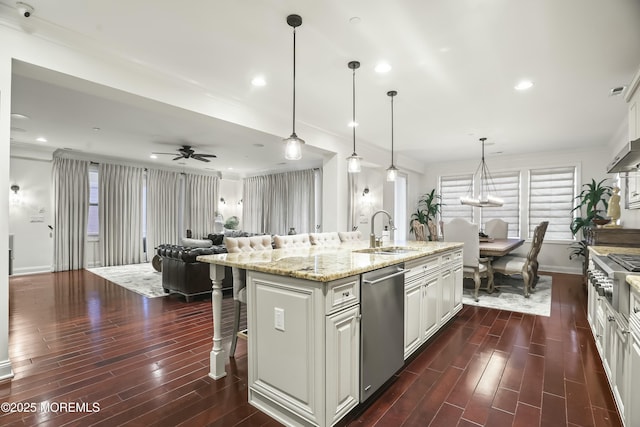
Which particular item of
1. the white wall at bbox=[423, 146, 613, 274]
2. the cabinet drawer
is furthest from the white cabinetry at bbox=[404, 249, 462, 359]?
the white wall at bbox=[423, 146, 613, 274]

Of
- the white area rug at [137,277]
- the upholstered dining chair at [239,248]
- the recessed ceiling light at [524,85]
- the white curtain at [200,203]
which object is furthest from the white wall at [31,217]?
the recessed ceiling light at [524,85]

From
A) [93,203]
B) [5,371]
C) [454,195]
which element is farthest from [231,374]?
[454,195]

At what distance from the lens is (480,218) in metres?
7.64

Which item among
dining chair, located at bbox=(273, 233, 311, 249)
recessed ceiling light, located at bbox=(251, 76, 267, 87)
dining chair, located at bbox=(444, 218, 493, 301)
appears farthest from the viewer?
dining chair, located at bbox=(444, 218, 493, 301)

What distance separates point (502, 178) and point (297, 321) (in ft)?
24.3

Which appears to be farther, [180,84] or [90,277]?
[90,277]

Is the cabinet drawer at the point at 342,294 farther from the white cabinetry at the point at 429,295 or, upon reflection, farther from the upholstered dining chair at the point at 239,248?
the upholstered dining chair at the point at 239,248

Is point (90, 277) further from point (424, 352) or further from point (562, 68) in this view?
point (562, 68)

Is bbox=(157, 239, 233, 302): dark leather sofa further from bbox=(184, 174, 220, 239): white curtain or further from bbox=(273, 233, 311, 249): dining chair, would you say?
bbox=(184, 174, 220, 239): white curtain

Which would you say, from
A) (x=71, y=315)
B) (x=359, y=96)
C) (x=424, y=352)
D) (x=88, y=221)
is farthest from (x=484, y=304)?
(x=88, y=221)

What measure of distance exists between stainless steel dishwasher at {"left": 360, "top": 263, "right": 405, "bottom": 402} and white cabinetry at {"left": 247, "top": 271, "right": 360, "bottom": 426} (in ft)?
0.22

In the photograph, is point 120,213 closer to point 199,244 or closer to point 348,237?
point 199,244

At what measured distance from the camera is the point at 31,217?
641cm

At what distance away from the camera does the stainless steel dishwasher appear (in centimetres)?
191
